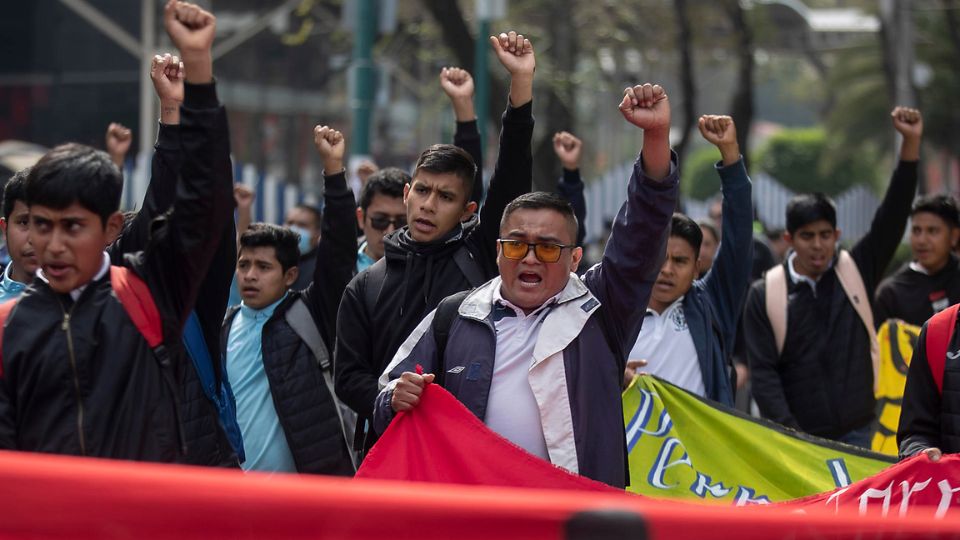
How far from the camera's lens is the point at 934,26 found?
1361 inches

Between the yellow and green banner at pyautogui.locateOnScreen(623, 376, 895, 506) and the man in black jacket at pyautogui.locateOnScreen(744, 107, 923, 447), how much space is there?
3.52ft

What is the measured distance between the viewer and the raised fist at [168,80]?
15.4ft

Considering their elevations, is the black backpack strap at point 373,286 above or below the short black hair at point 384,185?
below

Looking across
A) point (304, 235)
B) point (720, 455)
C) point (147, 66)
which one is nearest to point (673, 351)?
point (720, 455)

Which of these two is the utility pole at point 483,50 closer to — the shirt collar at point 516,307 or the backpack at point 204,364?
the backpack at point 204,364

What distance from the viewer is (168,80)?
4719 millimetres

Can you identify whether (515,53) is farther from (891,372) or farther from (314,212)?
(314,212)

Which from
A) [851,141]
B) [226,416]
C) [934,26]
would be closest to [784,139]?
[851,141]

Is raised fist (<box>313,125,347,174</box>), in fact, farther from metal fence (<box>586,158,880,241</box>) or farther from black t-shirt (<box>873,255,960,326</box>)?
metal fence (<box>586,158,880,241</box>)

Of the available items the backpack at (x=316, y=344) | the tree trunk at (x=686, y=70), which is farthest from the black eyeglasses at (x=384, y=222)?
the tree trunk at (x=686, y=70)

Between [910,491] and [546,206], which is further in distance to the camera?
[910,491]

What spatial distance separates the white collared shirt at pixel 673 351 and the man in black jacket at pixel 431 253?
1.19 m

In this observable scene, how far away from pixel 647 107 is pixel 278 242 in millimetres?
2565

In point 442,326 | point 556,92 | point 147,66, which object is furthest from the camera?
point 147,66
